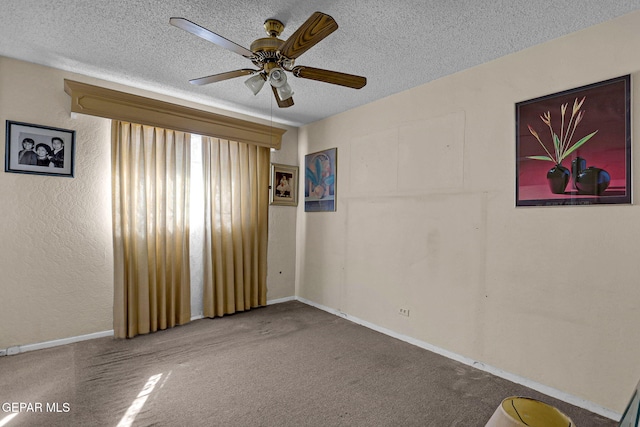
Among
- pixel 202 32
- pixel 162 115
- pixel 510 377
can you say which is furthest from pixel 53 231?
pixel 510 377

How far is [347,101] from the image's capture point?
3.79 meters

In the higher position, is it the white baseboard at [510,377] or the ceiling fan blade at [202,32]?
the ceiling fan blade at [202,32]

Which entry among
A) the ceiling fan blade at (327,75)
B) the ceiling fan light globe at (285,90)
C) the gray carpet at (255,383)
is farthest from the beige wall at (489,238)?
the ceiling fan light globe at (285,90)

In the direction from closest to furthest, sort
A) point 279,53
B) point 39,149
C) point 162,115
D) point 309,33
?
point 309,33, point 279,53, point 39,149, point 162,115

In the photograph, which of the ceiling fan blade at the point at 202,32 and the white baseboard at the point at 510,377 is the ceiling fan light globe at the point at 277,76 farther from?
the white baseboard at the point at 510,377

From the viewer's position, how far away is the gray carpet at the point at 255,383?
82.0 inches

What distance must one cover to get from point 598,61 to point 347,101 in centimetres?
224

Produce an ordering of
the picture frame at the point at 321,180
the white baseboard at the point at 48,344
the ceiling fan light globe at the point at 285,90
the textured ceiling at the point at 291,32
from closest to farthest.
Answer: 1. the textured ceiling at the point at 291,32
2. the ceiling fan light globe at the point at 285,90
3. the white baseboard at the point at 48,344
4. the picture frame at the point at 321,180

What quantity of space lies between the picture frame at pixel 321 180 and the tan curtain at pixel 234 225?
1.97ft

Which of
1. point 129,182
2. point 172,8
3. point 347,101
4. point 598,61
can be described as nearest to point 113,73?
point 129,182

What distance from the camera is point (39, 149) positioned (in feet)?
9.80

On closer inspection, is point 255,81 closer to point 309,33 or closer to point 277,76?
point 277,76

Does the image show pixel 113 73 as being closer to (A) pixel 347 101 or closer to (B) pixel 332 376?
(A) pixel 347 101

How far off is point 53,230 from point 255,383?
2.37 meters
